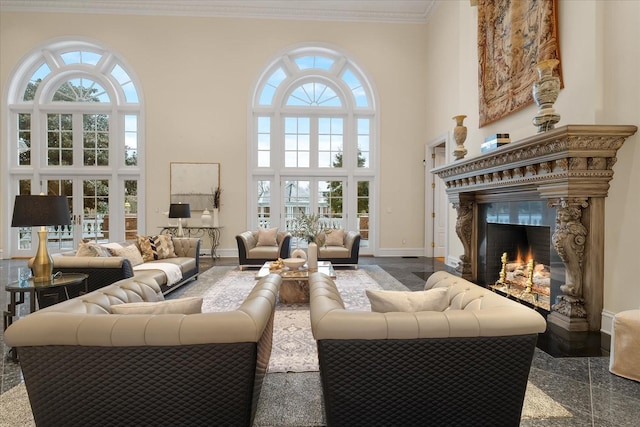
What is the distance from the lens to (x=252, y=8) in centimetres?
822

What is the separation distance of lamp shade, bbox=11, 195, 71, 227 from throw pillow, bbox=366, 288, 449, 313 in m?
2.64

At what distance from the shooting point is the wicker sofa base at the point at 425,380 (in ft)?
5.13

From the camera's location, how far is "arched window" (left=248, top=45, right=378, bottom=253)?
341 inches

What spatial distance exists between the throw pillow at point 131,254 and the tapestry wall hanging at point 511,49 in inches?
202

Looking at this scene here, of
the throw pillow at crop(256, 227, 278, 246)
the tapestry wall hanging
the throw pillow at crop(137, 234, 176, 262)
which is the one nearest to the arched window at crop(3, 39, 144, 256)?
the throw pillow at crop(256, 227, 278, 246)

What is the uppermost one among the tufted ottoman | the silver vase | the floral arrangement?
the silver vase

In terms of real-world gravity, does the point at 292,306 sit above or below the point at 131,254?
below

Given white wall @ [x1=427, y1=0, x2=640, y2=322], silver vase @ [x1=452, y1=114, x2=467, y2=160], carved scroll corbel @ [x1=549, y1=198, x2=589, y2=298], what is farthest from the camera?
silver vase @ [x1=452, y1=114, x2=467, y2=160]

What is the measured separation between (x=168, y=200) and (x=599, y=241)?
7.94 m

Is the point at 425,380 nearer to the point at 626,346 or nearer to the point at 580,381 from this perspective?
the point at 580,381

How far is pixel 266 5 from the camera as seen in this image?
815 cm

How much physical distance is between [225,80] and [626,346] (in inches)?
327

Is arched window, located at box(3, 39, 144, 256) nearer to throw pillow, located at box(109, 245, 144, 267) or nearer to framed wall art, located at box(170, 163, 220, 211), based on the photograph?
framed wall art, located at box(170, 163, 220, 211)

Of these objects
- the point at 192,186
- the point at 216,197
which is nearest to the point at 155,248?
the point at 216,197
